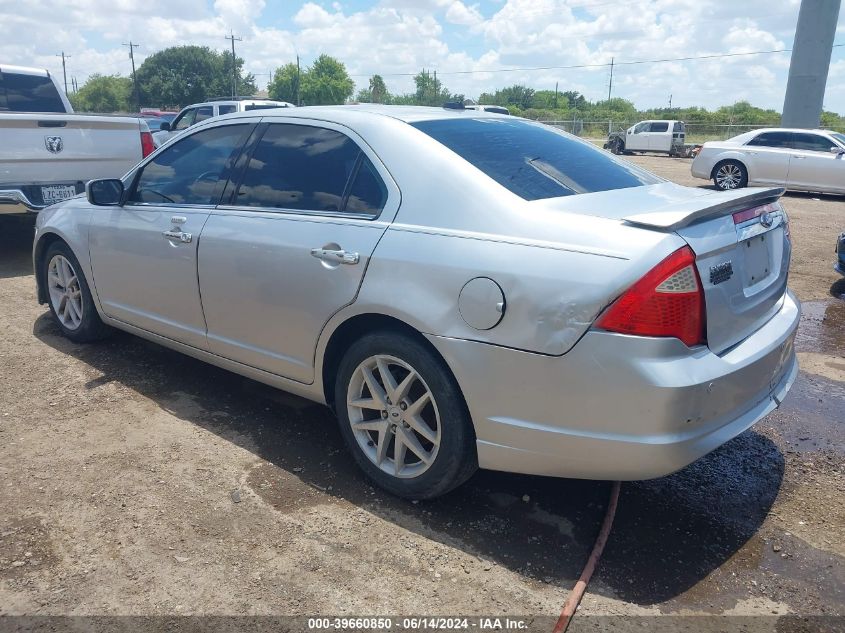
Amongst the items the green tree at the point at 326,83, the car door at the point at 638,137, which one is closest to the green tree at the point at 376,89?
the green tree at the point at 326,83

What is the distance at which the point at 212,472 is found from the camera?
3410 mm

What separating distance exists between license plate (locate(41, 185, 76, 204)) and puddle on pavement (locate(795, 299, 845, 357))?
6993 millimetres

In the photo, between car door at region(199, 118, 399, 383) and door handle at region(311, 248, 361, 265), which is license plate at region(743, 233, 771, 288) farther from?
door handle at region(311, 248, 361, 265)

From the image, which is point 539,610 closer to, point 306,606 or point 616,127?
point 306,606

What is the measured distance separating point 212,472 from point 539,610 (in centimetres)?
174

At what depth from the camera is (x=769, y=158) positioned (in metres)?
15.8

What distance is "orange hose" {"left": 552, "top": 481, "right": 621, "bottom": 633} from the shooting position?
7.88ft

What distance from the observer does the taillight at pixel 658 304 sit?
2404mm

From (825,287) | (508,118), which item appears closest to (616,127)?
(825,287)

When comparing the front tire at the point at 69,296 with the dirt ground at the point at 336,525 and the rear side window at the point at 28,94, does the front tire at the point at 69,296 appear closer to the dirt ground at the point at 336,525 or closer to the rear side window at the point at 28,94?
the dirt ground at the point at 336,525

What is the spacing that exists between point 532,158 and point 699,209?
90 centimetres

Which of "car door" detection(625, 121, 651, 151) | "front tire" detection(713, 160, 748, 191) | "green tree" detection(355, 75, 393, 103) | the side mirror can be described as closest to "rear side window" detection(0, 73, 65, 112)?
the side mirror

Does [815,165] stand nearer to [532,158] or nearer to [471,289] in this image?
[532,158]

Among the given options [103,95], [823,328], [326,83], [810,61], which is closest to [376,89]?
[326,83]
